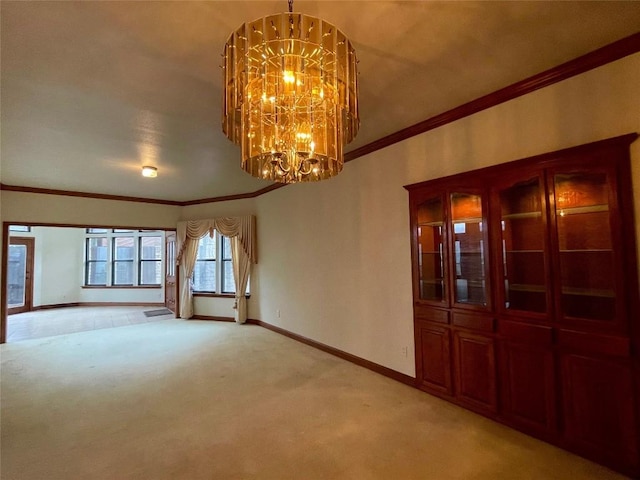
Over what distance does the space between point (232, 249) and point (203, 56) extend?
492 centimetres

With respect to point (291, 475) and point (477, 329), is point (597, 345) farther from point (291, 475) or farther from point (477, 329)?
point (291, 475)

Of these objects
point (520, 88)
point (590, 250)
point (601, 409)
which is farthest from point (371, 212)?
point (601, 409)

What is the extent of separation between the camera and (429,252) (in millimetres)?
3250

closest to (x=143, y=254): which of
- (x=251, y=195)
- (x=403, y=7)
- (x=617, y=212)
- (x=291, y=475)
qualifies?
(x=251, y=195)

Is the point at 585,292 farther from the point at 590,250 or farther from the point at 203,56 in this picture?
the point at 203,56

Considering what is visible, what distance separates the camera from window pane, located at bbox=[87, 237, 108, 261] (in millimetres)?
9664

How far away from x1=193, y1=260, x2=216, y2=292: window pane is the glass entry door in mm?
5161

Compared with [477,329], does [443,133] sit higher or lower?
higher

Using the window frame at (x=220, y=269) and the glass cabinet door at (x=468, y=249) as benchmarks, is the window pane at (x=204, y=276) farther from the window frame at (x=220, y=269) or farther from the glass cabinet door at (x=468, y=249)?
the glass cabinet door at (x=468, y=249)

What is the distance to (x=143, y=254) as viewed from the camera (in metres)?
9.55

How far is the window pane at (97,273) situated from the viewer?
377 inches

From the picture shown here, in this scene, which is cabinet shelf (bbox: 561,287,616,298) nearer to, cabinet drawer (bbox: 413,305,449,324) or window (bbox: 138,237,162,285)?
cabinet drawer (bbox: 413,305,449,324)

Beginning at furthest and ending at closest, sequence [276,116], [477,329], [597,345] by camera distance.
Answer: [477,329], [597,345], [276,116]

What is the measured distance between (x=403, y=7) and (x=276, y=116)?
916 mm
